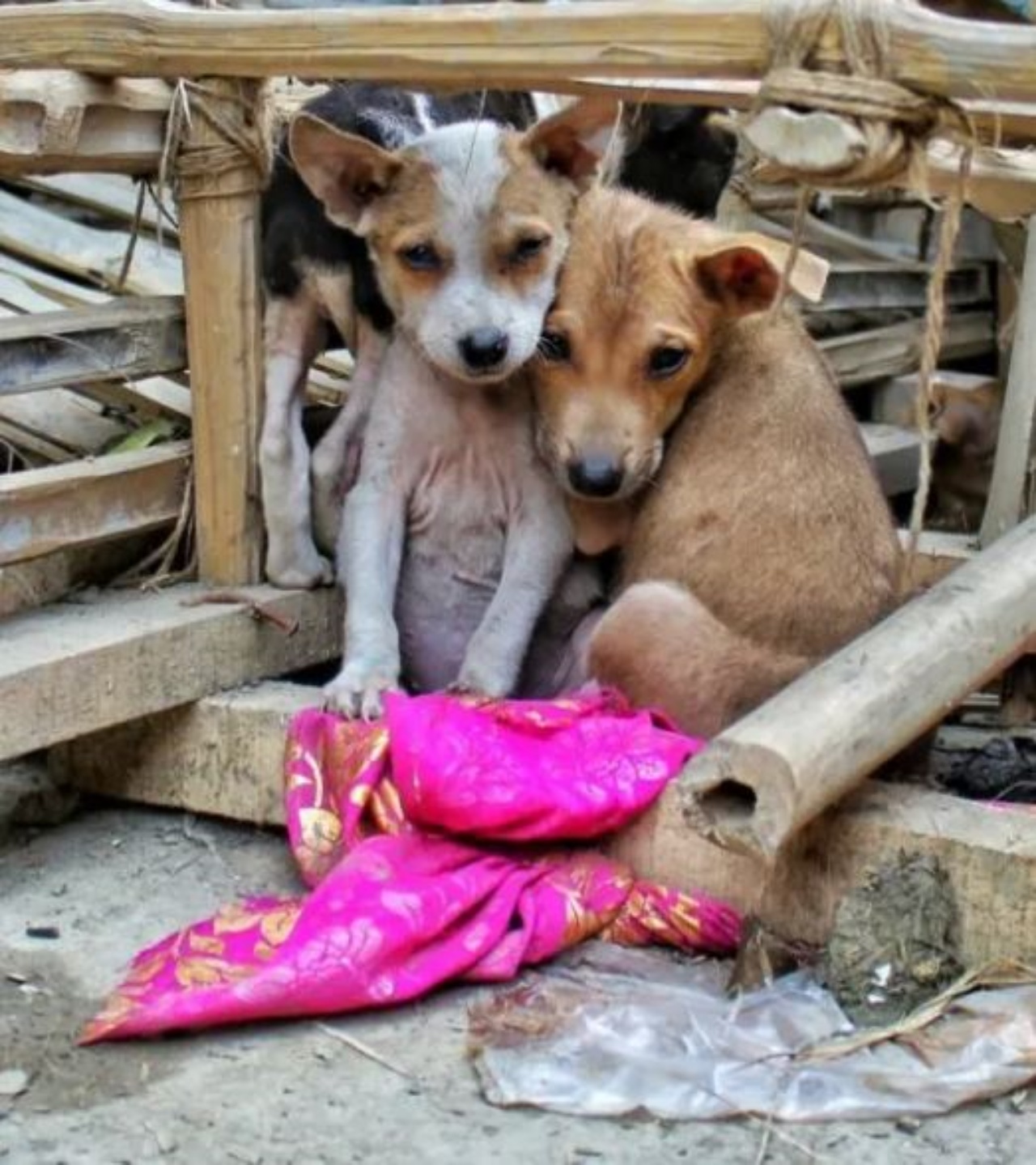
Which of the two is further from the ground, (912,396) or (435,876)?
(912,396)

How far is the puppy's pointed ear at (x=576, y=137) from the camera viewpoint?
5316 mm

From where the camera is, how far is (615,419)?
536cm

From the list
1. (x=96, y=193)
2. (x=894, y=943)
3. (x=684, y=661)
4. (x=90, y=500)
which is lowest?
(x=894, y=943)

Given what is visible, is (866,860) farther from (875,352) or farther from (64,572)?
(875,352)

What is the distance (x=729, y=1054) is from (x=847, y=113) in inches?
69.3

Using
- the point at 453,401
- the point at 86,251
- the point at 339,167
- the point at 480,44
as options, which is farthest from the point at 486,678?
the point at 86,251

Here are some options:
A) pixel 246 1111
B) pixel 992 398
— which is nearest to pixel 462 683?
pixel 246 1111

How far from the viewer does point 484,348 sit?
5.23m

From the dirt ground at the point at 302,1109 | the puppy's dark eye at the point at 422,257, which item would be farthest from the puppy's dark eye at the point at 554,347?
the dirt ground at the point at 302,1109

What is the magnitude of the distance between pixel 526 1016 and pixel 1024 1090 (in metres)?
0.96

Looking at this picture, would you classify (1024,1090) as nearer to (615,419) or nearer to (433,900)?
(433,900)

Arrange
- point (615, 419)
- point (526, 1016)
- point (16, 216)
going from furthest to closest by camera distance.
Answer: point (16, 216), point (615, 419), point (526, 1016)

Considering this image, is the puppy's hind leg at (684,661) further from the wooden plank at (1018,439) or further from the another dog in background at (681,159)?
the another dog in background at (681,159)

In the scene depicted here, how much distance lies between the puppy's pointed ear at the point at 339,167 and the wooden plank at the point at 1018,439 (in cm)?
204
